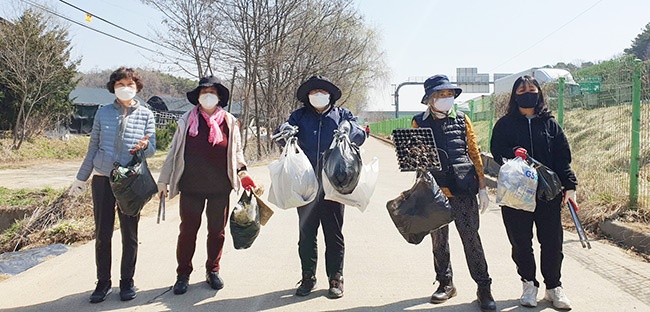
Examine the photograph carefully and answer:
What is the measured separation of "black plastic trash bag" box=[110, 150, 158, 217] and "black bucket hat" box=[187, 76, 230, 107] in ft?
2.33

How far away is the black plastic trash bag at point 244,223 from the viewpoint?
153 inches

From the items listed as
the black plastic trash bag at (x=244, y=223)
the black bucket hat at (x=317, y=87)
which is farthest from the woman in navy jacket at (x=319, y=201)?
the black plastic trash bag at (x=244, y=223)

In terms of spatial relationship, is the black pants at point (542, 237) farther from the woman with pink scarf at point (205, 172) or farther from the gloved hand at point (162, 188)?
the gloved hand at point (162, 188)

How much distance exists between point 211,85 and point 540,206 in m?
2.86

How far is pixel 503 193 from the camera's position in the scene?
3535mm

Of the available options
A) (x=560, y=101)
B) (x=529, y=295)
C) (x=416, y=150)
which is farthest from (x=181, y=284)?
(x=560, y=101)

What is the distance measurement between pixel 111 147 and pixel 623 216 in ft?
19.2

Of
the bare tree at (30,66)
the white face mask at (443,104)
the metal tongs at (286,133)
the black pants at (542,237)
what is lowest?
the black pants at (542,237)

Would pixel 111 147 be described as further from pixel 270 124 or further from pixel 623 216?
pixel 270 124

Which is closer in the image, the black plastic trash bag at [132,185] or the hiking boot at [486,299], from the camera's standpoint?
the hiking boot at [486,299]

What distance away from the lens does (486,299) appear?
3.65m

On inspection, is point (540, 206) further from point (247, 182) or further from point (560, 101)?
point (560, 101)

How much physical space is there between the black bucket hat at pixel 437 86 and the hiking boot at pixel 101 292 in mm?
3051

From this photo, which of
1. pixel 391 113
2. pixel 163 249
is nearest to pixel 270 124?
pixel 163 249
